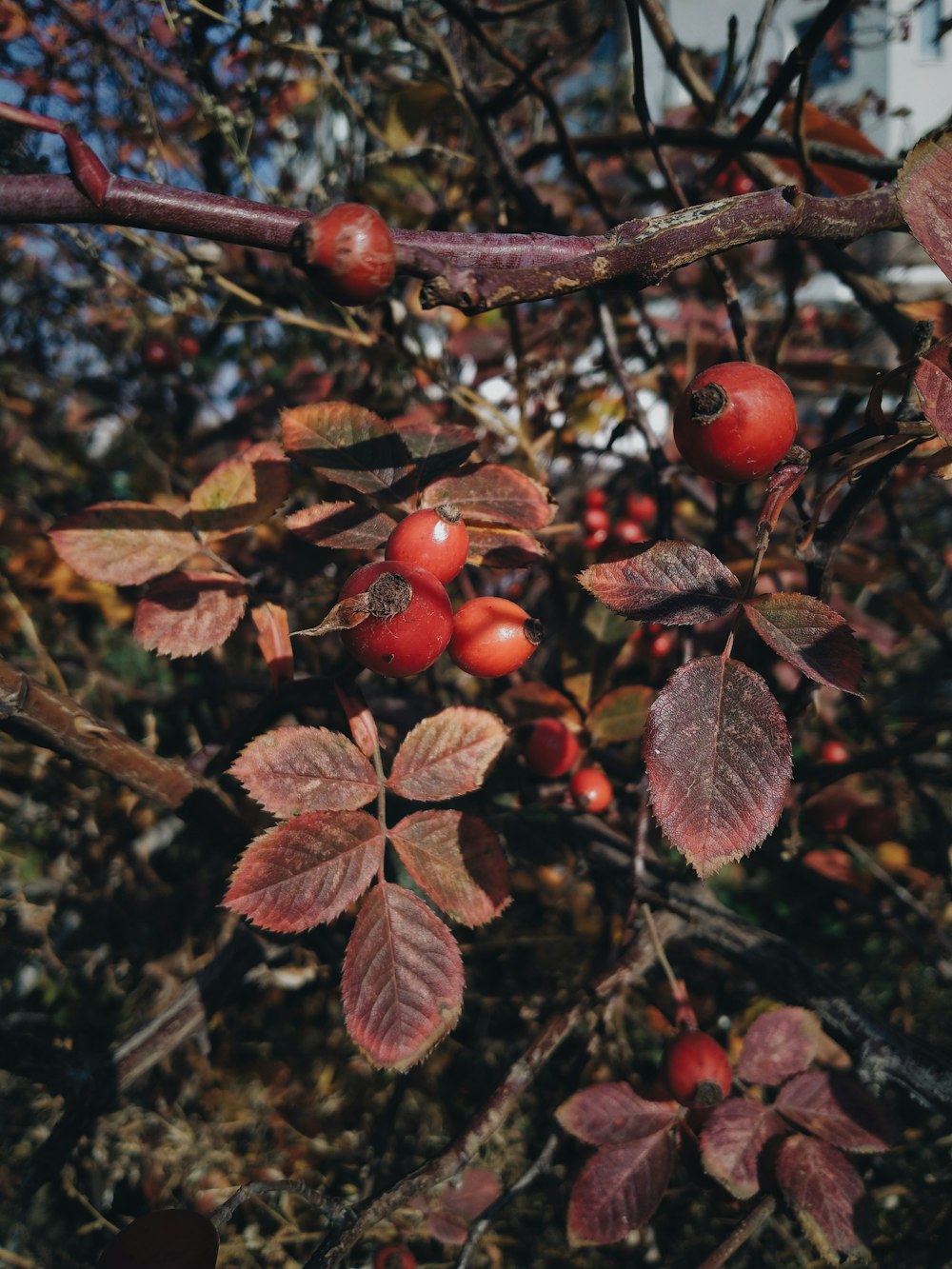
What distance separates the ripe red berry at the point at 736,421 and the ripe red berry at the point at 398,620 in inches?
11.4

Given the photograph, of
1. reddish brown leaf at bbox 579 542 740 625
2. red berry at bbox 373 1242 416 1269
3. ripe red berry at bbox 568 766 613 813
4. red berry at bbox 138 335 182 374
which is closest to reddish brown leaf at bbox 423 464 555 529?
reddish brown leaf at bbox 579 542 740 625

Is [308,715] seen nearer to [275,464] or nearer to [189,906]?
[275,464]

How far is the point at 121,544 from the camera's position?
1.07 meters

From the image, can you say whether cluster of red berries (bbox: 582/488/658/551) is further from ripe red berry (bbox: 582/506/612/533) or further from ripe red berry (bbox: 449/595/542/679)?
ripe red berry (bbox: 449/595/542/679)

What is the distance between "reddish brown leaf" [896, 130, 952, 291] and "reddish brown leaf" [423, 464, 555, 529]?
453mm

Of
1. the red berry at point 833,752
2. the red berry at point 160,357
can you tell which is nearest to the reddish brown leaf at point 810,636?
the red berry at point 833,752

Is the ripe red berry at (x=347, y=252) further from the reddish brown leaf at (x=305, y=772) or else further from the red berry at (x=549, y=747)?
the red berry at (x=549, y=747)

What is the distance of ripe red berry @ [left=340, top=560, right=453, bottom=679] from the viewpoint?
75cm

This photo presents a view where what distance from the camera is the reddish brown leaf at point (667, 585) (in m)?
0.79

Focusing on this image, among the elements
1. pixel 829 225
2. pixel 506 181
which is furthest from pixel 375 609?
pixel 506 181

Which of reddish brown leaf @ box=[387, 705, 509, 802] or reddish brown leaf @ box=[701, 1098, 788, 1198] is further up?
reddish brown leaf @ box=[387, 705, 509, 802]

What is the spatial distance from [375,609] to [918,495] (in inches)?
109

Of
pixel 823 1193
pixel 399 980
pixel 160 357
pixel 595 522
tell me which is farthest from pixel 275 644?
pixel 160 357

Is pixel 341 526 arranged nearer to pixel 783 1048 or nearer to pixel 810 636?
pixel 810 636
